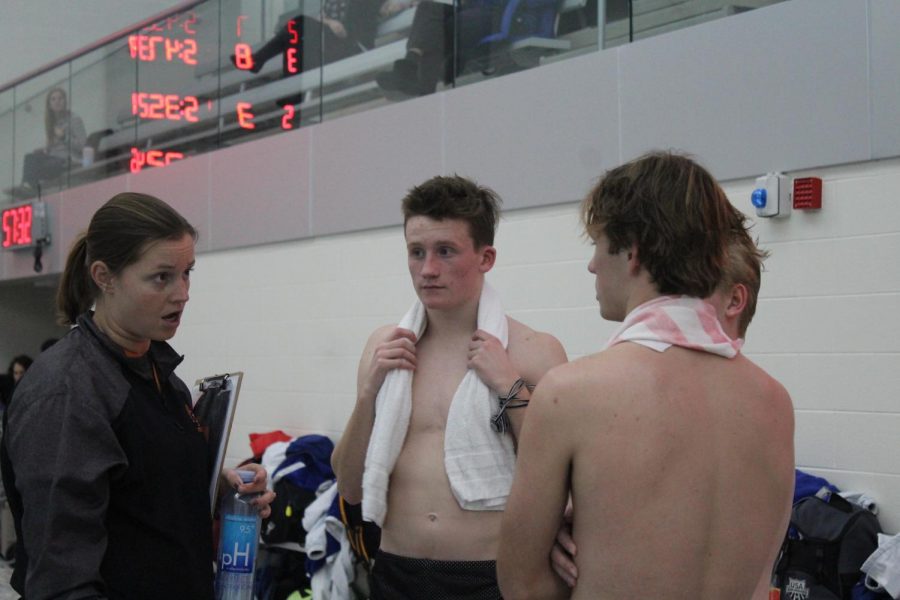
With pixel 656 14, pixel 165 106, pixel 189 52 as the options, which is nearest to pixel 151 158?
pixel 165 106

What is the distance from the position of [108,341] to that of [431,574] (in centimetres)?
95

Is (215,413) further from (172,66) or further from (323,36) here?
(172,66)

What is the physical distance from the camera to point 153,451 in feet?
5.92

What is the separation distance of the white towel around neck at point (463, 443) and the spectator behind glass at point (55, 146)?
742 centimetres

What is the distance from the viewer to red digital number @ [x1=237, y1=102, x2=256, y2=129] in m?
6.68

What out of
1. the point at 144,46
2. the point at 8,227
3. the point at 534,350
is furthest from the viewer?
the point at 8,227

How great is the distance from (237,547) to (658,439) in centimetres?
109

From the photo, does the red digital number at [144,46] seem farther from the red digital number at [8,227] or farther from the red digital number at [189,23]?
the red digital number at [8,227]

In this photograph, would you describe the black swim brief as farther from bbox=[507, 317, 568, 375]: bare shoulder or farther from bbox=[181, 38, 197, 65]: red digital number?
bbox=[181, 38, 197, 65]: red digital number

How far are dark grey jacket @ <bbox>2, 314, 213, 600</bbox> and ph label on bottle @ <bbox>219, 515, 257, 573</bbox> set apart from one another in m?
0.10

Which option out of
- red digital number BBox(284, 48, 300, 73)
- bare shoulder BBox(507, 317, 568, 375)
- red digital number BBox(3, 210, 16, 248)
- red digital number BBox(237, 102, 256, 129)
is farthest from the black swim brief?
red digital number BBox(3, 210, 16, 248)

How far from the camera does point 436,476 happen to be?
232cm

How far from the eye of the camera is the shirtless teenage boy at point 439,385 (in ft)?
7.39

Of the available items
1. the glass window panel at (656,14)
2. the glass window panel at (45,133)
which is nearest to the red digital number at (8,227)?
the glass window panel at (45,133)
